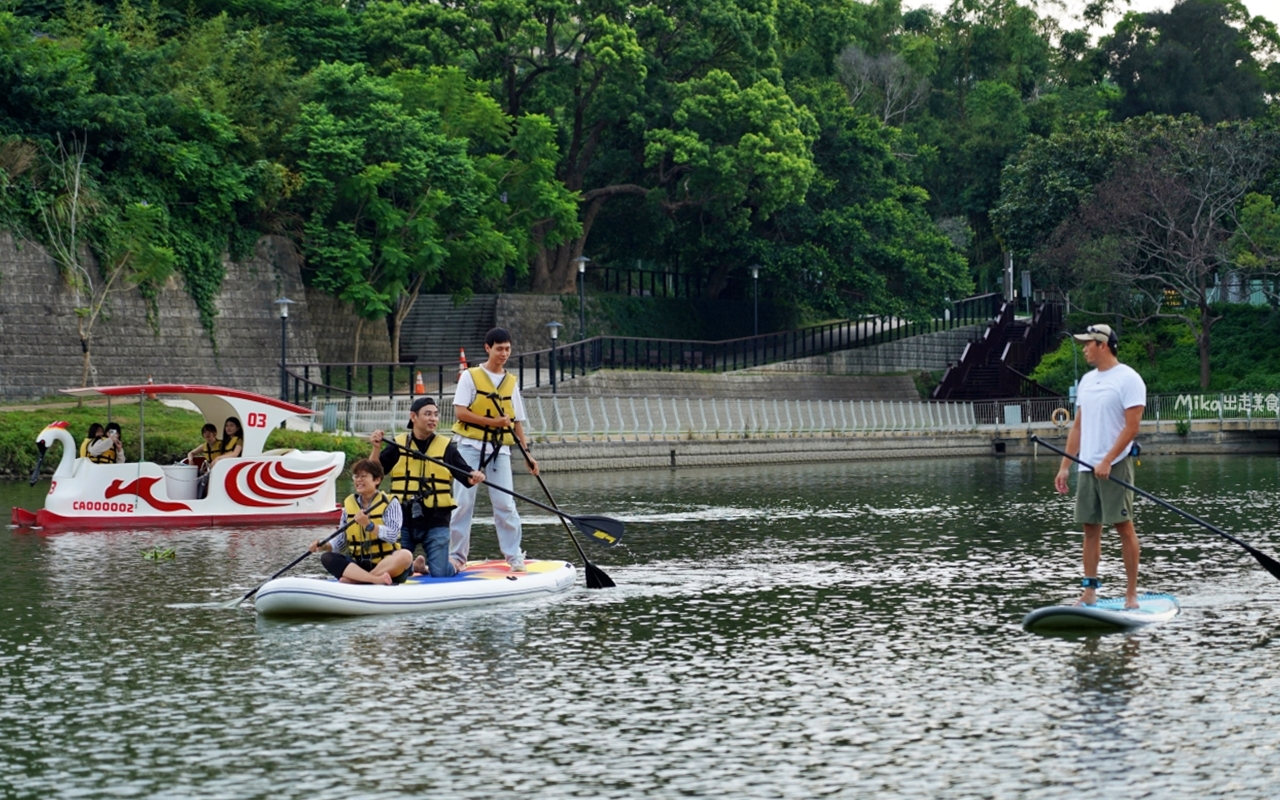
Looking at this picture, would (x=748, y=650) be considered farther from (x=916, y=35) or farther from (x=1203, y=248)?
(x=916, y=35)

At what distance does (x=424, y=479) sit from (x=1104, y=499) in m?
5.22

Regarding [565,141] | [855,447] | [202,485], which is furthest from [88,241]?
[202,485]

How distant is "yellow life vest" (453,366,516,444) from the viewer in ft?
48.5

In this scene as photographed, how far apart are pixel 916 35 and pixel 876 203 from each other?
97.0 ft

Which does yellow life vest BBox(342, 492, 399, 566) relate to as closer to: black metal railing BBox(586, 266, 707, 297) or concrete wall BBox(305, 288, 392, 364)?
concrete wall BBox(305, 288, 392, 364)

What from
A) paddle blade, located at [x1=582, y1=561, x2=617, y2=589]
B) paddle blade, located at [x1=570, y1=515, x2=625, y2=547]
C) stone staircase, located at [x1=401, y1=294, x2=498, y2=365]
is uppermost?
stone staircase, located at [x1=401, y1=294, x2=498, y2=365]

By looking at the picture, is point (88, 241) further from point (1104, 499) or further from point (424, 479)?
point (1104, 499)

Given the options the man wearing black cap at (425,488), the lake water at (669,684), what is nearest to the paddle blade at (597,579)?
the lake water at (669,684)

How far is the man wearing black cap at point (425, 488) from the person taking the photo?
13.9 meters

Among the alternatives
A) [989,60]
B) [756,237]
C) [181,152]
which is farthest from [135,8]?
[989,60]

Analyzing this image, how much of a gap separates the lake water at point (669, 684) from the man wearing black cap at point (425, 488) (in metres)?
0.71

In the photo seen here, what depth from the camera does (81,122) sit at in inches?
1683

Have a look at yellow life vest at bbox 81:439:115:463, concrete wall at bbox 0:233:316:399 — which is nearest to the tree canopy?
concrete wall at bbox 0:233:316:399

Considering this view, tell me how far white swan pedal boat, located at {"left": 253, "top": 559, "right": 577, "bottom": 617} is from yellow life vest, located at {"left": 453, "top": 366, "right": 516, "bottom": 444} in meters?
1.20
